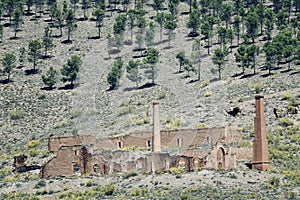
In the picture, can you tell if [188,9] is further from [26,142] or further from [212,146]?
[212,146]

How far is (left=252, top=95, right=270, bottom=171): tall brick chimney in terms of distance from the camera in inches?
3191

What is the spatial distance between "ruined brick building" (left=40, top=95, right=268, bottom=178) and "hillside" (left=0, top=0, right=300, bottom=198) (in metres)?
2.87

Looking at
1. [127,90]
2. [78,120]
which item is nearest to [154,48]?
[127,90]

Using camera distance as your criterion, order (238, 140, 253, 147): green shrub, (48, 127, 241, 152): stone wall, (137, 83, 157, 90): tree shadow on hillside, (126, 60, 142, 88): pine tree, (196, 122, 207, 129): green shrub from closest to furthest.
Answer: (238, 140, 253, 147): green shrub < (48, 127, 241, 152): stone wall < (196, 122, 207, 129): green shrub < (137, 83, 157, 90): tree shadow on hillside < (126, 60, 142, 88): pine tree

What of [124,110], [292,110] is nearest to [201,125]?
[292,110]

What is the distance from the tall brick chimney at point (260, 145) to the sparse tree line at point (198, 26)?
37087 millimetres

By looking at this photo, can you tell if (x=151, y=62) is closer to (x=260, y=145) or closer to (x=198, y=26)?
(x=198, y=26)

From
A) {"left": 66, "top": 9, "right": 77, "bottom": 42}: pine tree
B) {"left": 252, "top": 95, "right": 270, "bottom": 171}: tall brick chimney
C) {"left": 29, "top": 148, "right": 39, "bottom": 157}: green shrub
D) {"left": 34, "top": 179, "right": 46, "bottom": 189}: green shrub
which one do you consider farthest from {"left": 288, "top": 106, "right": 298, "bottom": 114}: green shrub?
{"left": 66, "top": 9, "right": 77, "bottom": 42}: pine tree

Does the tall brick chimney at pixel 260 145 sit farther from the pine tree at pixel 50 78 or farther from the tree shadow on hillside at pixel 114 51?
the tree shadow on hillside at pixel 114 51

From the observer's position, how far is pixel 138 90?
119500 mm

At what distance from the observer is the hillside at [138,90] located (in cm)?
9869

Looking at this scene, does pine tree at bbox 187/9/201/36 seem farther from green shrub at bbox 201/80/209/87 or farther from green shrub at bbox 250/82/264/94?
green shrub at bbox 250/82/264/94

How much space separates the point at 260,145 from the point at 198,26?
6347cm

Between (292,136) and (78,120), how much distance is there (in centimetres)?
2604
